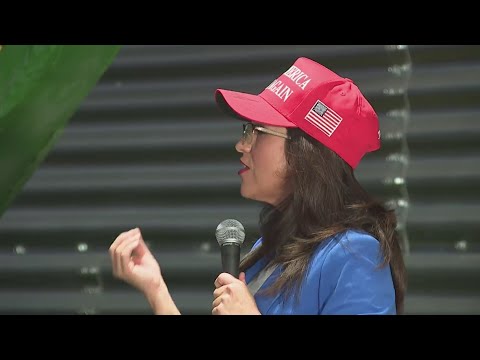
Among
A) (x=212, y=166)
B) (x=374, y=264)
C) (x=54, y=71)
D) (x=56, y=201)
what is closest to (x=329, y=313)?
(x=374, y=264)

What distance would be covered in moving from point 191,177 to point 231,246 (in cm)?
184

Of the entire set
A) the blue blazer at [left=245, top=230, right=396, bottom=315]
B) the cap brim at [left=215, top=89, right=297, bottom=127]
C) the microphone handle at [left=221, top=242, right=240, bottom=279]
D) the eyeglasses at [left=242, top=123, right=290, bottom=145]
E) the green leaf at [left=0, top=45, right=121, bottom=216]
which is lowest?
the blue blazer at [left=245, top=230, right=396, bottom=315]

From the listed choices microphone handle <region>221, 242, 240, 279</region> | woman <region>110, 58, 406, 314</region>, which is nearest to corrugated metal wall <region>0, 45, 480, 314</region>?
woman <region>110, 58, 406, 314</region>

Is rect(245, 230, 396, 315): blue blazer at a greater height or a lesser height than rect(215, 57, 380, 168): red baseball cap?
lesser

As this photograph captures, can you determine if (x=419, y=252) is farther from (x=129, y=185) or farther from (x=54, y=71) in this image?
(x=54, y=71)

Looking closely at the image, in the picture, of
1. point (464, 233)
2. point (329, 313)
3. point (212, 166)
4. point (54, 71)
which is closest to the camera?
point (329, 313)

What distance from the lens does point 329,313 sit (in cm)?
192

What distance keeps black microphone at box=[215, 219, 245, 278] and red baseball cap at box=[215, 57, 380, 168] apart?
0.87 ft

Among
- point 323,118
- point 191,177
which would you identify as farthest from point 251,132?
point 191,177

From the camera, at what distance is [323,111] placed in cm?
207

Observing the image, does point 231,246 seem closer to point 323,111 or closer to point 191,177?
point 323,111

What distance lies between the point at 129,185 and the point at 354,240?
6.70ft

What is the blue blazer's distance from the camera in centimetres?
191

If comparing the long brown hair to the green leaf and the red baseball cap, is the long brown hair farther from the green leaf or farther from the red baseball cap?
the green leaf
